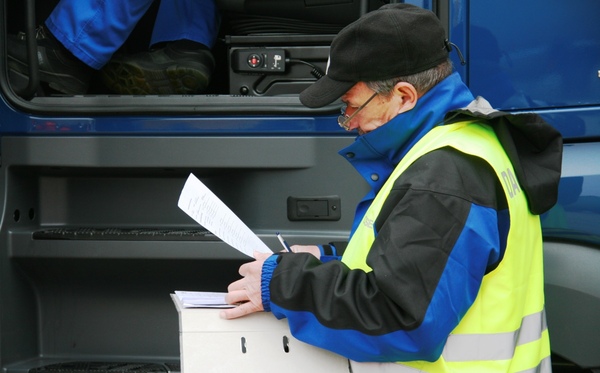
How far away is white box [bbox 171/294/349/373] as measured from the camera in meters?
1.82

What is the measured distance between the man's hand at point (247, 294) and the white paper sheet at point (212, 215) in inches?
4.9

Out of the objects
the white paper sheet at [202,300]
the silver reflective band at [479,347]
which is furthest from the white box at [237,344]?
the silver reflective band at [479,347]

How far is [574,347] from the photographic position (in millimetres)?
2527

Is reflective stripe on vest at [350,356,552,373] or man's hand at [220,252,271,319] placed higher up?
man's hand at [220,252,271,319]

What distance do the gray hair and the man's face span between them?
0.7 inches

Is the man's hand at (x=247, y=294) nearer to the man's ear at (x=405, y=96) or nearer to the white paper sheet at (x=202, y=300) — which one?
the white paper sheet at (x=202, y=300)

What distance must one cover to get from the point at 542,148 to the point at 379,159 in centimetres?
35

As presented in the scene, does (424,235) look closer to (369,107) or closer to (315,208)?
(369,107)

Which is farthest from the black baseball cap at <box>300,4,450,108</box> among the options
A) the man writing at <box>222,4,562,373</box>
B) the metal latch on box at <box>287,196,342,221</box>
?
the metal latch on box at <box>287,196,342,221</box>

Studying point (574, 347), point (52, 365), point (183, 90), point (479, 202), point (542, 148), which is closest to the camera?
point (479, 202)

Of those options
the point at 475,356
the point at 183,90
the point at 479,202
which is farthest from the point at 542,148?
the point at 183,90

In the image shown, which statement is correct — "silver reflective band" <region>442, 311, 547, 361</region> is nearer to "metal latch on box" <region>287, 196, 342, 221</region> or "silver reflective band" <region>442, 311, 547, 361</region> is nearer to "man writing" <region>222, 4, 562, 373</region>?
"man writing" <region>222, 4, 562, 373</region>

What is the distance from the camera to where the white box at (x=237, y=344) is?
5.98 feet

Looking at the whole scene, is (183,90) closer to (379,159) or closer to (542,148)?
(379,159)
